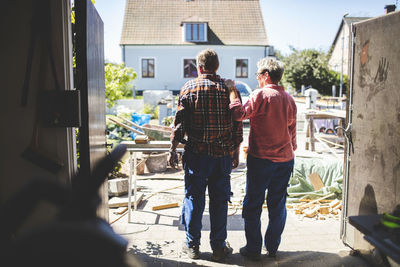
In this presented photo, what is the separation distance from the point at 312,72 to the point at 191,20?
11.8m

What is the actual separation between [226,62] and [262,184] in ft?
87.9

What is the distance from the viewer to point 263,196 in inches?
137

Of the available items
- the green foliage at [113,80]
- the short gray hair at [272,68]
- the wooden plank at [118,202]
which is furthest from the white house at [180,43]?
→ the short gray hair at [272,68]

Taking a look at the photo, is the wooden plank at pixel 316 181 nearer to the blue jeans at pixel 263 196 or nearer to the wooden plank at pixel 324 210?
the wooden plank at pixel 324 210

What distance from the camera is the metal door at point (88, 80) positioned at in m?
2.53

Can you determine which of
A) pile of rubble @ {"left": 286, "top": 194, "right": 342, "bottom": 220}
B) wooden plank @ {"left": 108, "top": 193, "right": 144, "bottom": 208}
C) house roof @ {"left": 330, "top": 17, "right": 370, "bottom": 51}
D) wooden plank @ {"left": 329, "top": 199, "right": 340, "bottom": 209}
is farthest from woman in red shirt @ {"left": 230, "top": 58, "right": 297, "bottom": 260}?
house roof @ {"left": 330, "top": 17, "right": 370, "bottom": 51}

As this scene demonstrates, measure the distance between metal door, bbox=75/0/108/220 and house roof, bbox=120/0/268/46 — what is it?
26.3 m

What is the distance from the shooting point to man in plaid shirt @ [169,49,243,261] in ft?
10.8

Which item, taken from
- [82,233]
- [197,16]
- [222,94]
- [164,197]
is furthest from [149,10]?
[82,233]

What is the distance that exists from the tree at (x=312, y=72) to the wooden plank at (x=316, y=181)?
89.2ft

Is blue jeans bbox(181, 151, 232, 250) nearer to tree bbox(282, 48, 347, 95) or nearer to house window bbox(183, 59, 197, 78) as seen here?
house window bbox(183, 59, 197, 78)

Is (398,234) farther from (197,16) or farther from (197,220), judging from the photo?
(197,16)

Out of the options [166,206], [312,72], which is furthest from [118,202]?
[312,72]

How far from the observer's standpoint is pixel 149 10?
98.1ft
